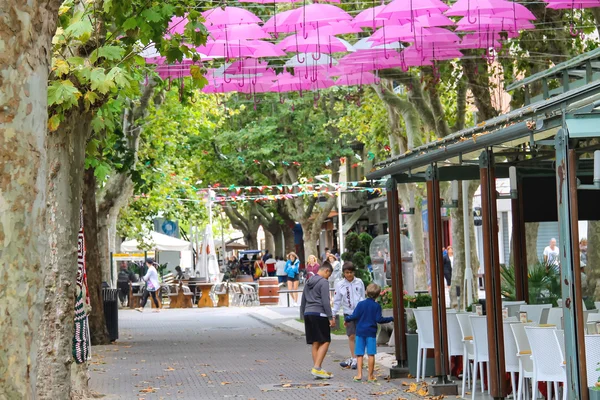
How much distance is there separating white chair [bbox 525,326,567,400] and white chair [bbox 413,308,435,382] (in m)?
4.03

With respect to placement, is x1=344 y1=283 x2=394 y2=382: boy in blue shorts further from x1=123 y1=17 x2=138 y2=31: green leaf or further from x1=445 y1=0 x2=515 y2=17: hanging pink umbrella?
x1=123 y1=17 x2=138 y2=31: green leaf

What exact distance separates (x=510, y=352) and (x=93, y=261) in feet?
39.7

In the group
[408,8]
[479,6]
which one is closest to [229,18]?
[408,8]

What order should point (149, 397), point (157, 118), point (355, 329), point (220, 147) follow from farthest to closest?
point (220, 147) → point (157, 118) → point (355, 329) → point (149, 397)

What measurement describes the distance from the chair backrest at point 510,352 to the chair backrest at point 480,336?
0.47 metres

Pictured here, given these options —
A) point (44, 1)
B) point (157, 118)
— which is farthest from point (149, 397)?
point (157, 118)

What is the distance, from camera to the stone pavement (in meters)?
14.9

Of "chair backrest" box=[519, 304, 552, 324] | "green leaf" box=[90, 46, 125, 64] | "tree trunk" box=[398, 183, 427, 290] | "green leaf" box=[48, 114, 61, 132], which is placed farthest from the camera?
"tree trunk" box=[398, 183, 427, 290]

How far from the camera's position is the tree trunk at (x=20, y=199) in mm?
4707

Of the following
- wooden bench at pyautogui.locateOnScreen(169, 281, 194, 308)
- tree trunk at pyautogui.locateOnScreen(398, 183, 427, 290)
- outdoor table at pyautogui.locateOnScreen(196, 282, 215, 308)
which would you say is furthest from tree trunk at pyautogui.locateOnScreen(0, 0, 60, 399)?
outdoor table at pyautogui.locateOnScreen(196, 282, 215, 308)

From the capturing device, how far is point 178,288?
40.9 meters

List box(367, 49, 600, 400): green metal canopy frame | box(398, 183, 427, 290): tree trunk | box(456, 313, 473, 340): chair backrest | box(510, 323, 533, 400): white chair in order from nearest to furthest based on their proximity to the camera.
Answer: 1. box(367, 49, 600, 400): green metal canopy frame
2. box(510, 323, 533, 400): white chair
3. box(456, 313, 473, 340): chair backrest
4. box(398, 183, 427, 290): tree trunk

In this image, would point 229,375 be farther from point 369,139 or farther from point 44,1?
point 369,139

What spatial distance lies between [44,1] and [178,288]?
36.2 m
